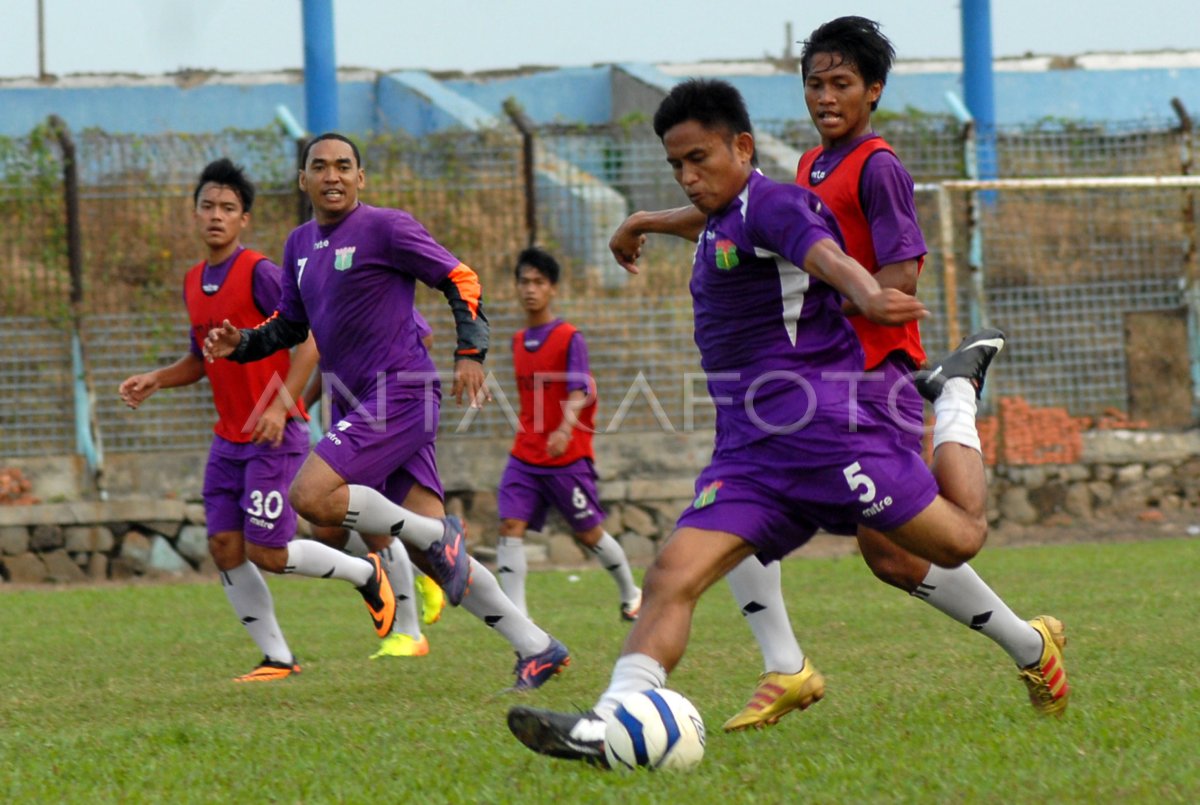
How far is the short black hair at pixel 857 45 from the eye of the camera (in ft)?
17.5

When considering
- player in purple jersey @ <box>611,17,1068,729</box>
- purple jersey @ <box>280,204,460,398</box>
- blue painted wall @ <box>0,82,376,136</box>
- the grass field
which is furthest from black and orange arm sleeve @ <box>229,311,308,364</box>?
blue painted wall @ <box>0,82,376,136</box>

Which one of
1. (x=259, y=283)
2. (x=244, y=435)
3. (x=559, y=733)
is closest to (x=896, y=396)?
(x=559, y=733)

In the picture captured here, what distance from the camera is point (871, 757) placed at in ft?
13.8

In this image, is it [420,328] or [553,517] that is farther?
[553,517]

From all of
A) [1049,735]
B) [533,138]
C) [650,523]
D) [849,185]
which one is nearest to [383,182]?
[533,138]

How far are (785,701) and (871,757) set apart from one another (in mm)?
873

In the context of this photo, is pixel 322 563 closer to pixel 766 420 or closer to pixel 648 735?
pixel 766 420

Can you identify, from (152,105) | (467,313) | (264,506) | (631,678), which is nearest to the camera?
(631,678)

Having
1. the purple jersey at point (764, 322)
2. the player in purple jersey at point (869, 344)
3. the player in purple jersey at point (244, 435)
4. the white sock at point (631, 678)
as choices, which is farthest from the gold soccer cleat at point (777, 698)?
the player in purple jersey at point (244, 435)

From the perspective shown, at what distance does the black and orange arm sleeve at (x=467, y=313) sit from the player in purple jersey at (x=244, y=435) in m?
1.10

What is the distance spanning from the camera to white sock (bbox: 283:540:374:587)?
7469 millimetres

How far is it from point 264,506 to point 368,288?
135 cm

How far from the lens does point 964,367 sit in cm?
496

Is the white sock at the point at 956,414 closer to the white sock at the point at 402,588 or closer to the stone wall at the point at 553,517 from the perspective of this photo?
the white sock at the point at 402,588
